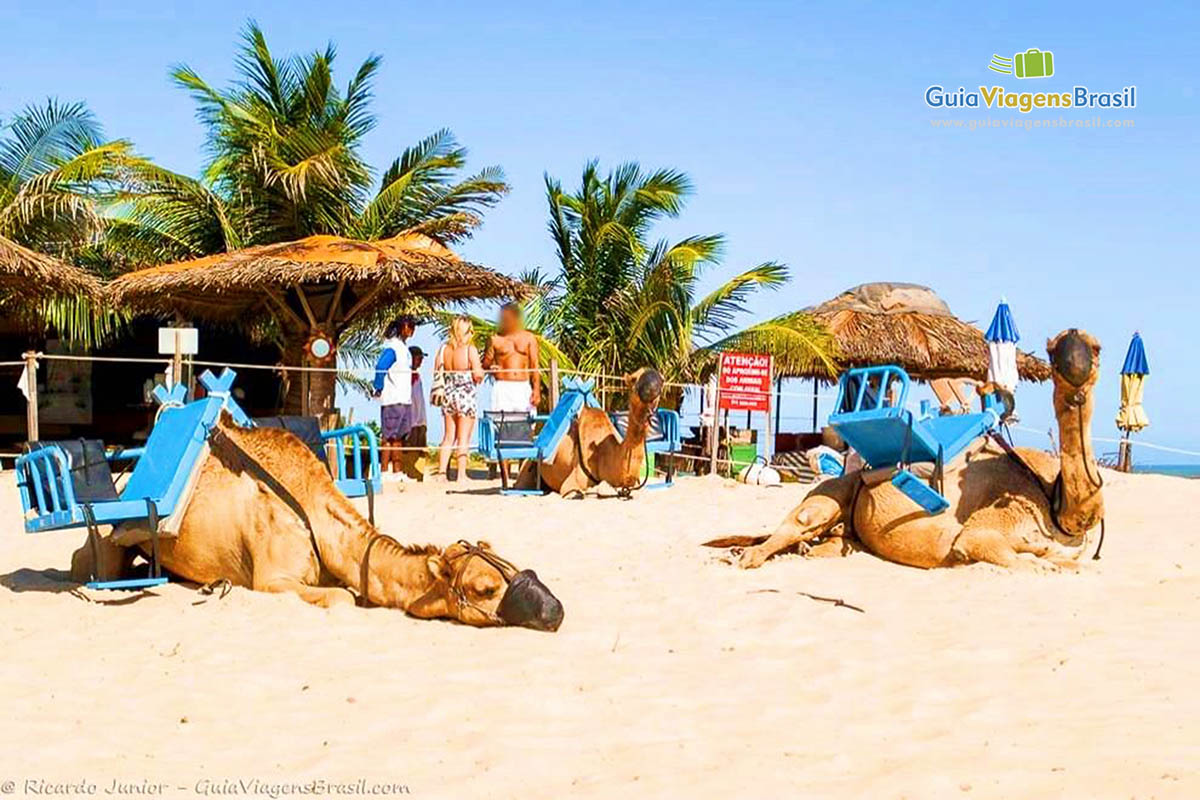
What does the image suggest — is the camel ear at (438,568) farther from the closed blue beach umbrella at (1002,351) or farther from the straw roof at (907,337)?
the straw roof at (907,337)

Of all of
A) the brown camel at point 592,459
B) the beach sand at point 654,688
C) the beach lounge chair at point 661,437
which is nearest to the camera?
the beach sand at point 654,688

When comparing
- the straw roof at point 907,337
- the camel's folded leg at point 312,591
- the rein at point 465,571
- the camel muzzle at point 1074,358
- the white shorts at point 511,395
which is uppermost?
the straw roof at point 907,337

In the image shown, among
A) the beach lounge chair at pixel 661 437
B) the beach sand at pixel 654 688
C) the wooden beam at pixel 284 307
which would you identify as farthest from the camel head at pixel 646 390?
the wooden beam at pixel 284 307

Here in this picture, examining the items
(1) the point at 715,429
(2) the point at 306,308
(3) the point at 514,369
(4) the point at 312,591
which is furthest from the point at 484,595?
(2) the point at 306,308

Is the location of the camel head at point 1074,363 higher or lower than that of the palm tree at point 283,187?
lower

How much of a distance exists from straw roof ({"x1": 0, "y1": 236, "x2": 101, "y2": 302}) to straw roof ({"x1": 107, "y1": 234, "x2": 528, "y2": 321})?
448 mm

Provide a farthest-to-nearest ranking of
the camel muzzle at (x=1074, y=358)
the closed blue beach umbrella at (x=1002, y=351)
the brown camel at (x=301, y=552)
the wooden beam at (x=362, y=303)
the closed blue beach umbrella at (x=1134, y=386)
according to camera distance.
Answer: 1. the closed blue beach umbrella at (x=1134, y=386)
2. the wooden beam at (x=362, y=303)
3. the closed blue beach umbrella at (x=1002, y=351)
4. the camel muzzle at (x=1074, y=358)
5. the brown camel at (x=301, y=552)

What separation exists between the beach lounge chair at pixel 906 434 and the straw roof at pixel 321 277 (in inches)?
370

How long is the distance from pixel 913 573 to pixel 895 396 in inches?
83.6

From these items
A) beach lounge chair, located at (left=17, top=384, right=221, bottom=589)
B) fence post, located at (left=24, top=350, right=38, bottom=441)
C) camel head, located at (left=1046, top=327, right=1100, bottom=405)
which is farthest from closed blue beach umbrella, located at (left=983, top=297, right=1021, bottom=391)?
fence post, located at (left=24, top=350, right=38, bottom=441)

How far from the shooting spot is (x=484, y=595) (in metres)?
5.97

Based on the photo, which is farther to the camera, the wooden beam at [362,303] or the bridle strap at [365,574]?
the wooden beam at [362,303]

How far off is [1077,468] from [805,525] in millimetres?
1664

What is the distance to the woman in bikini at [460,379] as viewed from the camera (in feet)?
47.9
